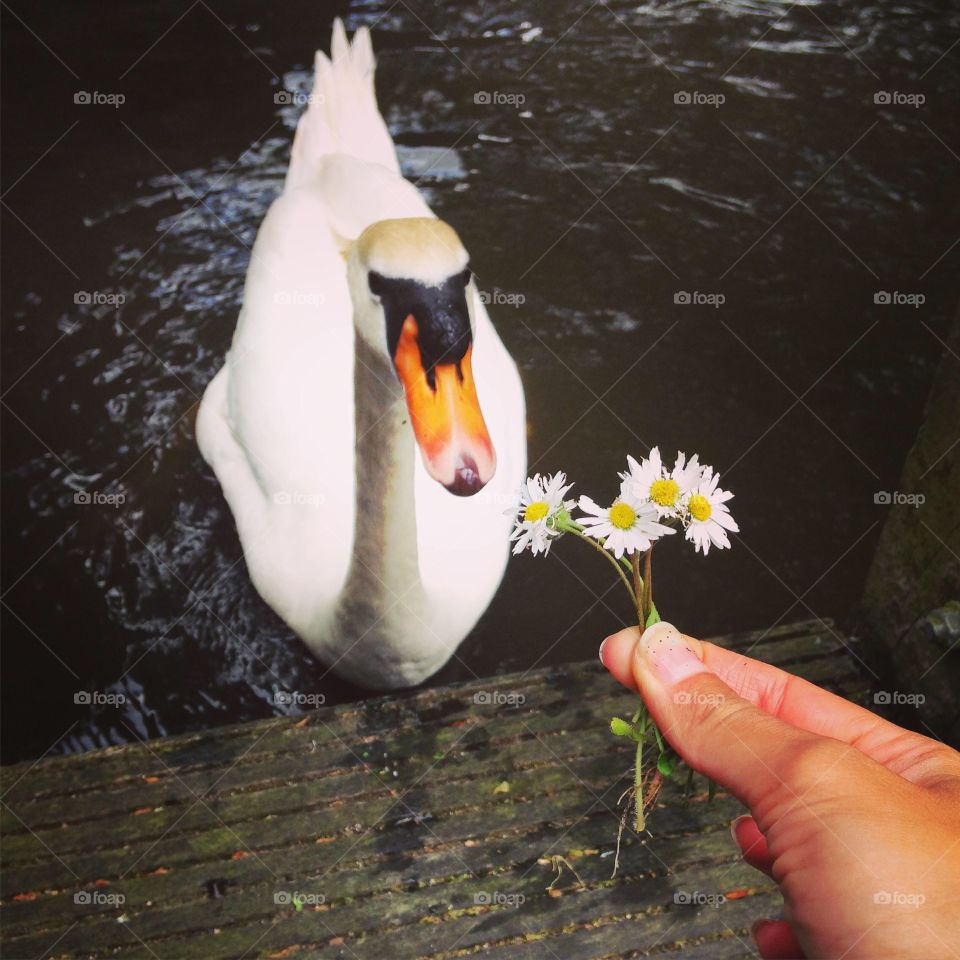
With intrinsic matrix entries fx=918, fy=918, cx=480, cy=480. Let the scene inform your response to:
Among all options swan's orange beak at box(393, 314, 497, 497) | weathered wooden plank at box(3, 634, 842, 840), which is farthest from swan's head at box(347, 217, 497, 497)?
weathered wooden plank at box(3, 634, 842, 840)

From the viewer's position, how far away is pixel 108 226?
4.78 feet

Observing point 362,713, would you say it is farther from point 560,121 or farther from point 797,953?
point 560,121

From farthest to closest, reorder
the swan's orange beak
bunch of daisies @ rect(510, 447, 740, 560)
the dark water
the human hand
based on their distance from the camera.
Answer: the dark water
the swan's orange beak
bunch of daisies @ rect(510, 447, 740, 560)
the human hand

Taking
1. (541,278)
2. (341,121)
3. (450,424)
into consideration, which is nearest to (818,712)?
(450,424)

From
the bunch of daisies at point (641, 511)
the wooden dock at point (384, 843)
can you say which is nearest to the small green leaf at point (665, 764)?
the bunch of daisies at point (641, 511)


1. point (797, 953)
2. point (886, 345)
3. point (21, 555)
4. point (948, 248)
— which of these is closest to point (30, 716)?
point (21, 555)

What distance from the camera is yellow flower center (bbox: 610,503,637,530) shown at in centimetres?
65

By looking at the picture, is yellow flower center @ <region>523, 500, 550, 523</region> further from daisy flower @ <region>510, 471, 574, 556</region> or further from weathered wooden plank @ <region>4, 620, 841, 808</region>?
weathered wooden plank @ <region>4, 620, 841, 808</region>

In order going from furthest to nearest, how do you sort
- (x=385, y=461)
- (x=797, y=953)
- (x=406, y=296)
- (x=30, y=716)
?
(x=30, y=716) → (x=385, y=461) → (x=406, y=296) → (x=797, y=953)

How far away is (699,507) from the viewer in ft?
2.18

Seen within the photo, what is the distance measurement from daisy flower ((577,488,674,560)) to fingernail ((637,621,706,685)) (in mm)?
76

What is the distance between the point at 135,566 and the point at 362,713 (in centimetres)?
42

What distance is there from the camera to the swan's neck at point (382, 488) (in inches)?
49.3

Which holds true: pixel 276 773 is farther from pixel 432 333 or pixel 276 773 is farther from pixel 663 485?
pixel 663 485
